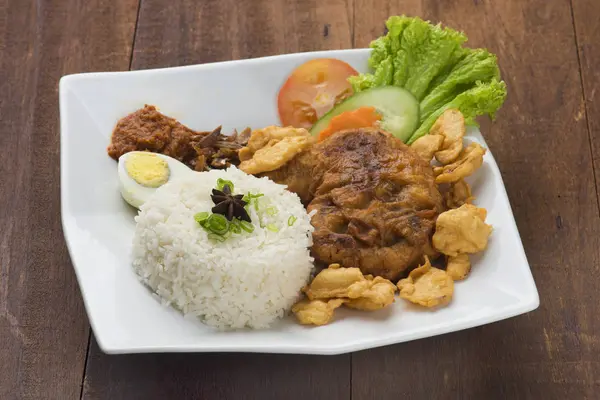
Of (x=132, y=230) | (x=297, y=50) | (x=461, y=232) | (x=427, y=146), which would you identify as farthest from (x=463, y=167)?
(x=297, y=50)

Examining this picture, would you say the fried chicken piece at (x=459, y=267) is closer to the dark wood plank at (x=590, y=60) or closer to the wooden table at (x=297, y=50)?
the wooden table at (x=297, y=50)

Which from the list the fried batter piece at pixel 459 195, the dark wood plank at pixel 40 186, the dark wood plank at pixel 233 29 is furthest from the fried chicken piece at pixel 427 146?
the dark wood plank at pixel 40 186

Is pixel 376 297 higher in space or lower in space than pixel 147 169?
lower

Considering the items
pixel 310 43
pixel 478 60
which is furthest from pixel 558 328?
pixel 310 43

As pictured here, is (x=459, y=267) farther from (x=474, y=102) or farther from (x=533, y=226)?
(x=474, y=102)

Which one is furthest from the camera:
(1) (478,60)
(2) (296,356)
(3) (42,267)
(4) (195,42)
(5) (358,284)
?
(4) (195,42)

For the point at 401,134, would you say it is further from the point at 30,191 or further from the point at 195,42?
the point at 30,191
